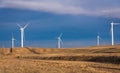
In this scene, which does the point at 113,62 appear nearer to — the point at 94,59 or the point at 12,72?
the point at 94,59

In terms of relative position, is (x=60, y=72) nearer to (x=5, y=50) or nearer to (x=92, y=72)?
(x=92, y=72)

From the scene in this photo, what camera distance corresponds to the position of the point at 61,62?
60.9 m

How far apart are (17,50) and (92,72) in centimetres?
7455

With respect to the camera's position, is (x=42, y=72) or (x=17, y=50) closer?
(x=42, y=72)

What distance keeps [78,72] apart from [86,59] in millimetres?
29795

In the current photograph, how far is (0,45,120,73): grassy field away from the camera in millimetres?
45281

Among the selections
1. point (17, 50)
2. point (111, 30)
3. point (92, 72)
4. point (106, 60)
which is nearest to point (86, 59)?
point (106, 60)

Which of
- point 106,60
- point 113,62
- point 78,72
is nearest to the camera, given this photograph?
point 78,72

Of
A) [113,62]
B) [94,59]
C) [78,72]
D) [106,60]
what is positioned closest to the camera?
[78,72]

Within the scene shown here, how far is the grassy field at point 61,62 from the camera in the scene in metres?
45.3

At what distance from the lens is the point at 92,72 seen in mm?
41344

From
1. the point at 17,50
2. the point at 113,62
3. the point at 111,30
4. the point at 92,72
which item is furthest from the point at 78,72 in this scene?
the point at 17,50

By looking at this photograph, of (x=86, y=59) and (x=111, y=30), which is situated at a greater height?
(x=111, y=30)

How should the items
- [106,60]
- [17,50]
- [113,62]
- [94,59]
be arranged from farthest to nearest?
1. [17,50]
2. [94,59]
3. [106,60]
4. [113,62]
